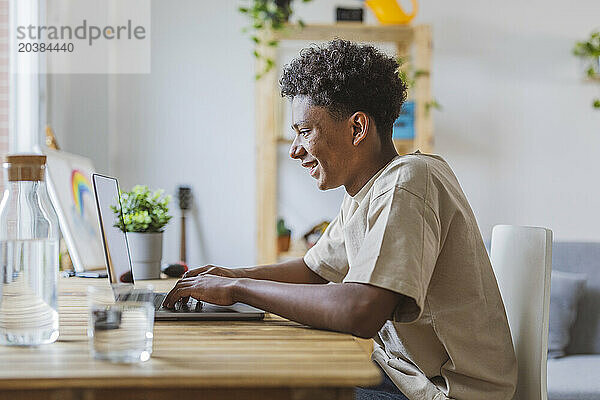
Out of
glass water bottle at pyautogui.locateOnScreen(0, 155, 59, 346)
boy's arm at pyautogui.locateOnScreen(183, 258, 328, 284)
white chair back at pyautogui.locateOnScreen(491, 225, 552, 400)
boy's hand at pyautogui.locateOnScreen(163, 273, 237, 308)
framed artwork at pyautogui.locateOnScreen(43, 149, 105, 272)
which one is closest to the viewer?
glass water bottle at pyautogui.locateOnScreen(0, 155, 59, 346)

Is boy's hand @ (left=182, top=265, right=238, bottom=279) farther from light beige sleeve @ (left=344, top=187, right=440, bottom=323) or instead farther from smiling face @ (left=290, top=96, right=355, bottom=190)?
light beige sleeve @ (left=344, top=187, right=440, bottom=323)

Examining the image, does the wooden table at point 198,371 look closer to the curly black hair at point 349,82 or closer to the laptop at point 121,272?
the laptop at point 121,272

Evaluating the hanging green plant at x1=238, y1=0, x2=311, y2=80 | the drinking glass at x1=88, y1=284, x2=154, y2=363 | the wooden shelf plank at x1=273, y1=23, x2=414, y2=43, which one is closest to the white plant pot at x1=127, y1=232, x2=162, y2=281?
the drinking glass at x1=88, y1=284, x2=154, y2=363

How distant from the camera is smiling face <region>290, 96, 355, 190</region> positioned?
58.8 inches

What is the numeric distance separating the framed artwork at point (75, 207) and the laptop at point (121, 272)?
65cm

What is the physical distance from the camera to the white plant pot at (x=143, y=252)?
6.63 feet

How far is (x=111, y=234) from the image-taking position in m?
1.43

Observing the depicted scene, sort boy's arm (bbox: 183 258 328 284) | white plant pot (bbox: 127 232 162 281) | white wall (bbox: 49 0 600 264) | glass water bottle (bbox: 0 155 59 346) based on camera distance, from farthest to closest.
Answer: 1. white wall (bbox: 49 0 600 264)
2. white plant pot (bbox: 127 232 162 281)
3. boy's arm (bbox: 183 258 328 284)
4. glass water bottle (bbox: 0 155 59 346)

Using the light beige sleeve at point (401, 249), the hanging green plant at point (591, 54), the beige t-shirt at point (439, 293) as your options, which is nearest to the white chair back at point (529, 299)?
the beige t-shirt at point (439, 293)

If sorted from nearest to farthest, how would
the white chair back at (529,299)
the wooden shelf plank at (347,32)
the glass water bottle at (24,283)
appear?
1. the glass water bottle at (24,283)
2. the white chair back at (529,299)
3. the wooden shelf plank at (347,32)

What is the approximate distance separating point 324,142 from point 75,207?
113 cm

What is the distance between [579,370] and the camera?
8.53ft

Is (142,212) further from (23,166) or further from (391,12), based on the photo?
(391,12)

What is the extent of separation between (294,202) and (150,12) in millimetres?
1218
